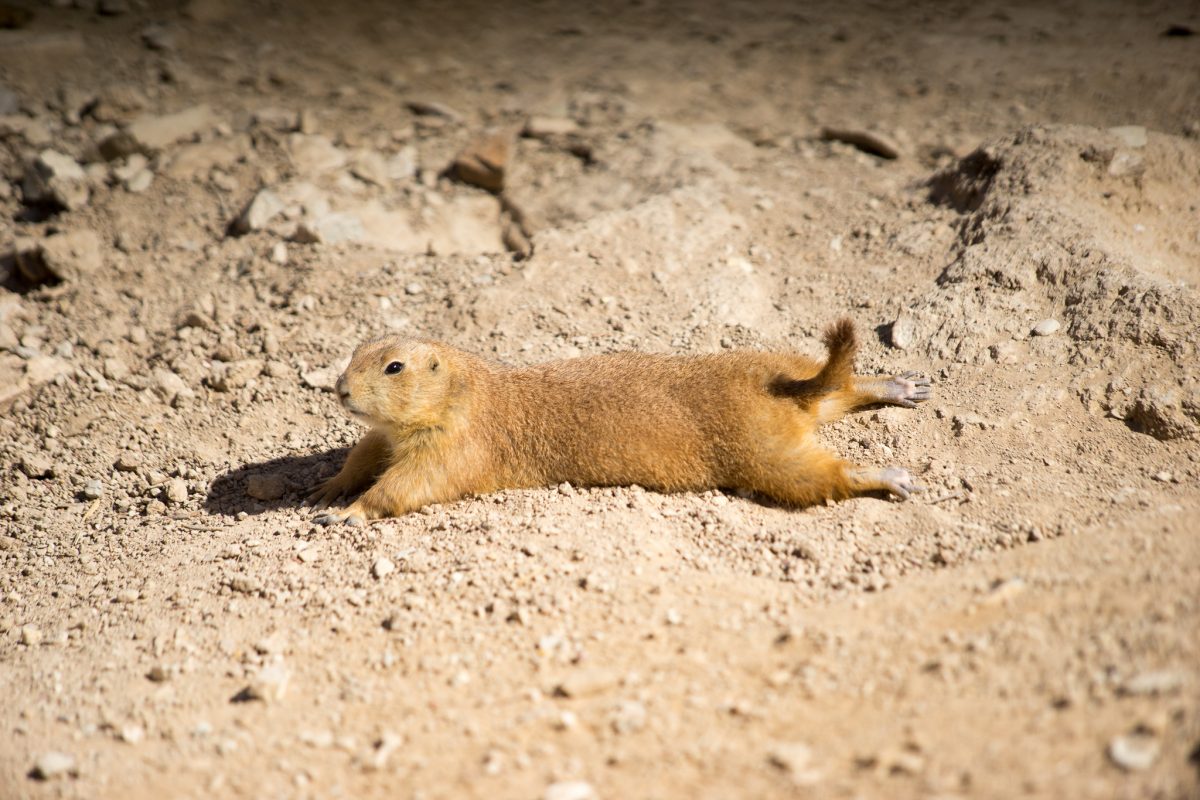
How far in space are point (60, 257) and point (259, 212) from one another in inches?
59.5

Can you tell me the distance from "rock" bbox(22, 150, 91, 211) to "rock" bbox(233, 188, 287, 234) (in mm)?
1401

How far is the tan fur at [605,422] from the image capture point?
4605 mm

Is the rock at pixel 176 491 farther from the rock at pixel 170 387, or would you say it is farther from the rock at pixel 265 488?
the rock at pixel 170 387

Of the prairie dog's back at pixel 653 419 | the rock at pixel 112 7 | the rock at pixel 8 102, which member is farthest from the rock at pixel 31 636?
the rock at pixel 112 7

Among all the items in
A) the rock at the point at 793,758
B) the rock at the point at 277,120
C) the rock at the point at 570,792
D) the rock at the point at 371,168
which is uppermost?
the rock at the point at 277,120

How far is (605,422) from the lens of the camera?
4766mm

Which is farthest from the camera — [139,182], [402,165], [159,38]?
[159,38]

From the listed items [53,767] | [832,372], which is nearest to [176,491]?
[53,767]

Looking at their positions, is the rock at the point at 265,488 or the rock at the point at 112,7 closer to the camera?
the rock at the point at 265,488

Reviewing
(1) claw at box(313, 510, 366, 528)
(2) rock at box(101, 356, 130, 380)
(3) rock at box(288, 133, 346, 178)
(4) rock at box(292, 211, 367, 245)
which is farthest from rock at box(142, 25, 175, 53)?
(1) claw at box(313, 510, 366, 528)

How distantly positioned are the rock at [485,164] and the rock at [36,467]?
381 cm

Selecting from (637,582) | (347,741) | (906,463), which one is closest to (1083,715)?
(637,582)

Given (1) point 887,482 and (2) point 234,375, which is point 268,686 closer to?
(2) point 234,375

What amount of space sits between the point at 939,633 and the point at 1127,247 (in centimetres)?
340
